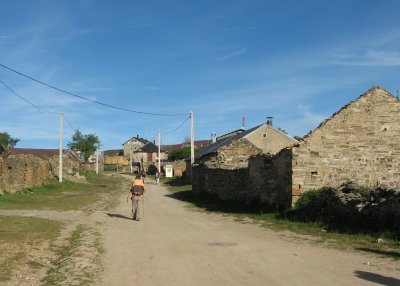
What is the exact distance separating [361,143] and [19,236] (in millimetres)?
12600

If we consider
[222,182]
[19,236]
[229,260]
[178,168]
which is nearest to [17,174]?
[222,182]

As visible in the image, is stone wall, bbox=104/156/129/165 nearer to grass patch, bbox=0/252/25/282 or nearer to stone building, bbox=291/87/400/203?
stone building, bbox=291/87/400/203

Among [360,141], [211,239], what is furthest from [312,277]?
[360,141]

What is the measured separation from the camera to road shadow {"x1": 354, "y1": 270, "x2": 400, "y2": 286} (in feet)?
24.5

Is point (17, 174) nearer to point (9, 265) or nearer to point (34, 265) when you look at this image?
point (34, 265)

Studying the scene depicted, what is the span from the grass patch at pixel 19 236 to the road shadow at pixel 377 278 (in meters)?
5.80

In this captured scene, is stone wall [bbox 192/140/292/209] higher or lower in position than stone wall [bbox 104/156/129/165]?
lower

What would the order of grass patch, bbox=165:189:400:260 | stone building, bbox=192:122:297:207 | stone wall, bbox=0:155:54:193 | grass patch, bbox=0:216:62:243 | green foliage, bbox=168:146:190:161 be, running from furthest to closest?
green foliage, bbox=168:146:190:161 < stone wall, bbox=0:155:54:193 < stone building, bbox=192:122:297:207 < grass patch, bbox=0:216:62:243 < grass patch, bbox=165:189:400:260

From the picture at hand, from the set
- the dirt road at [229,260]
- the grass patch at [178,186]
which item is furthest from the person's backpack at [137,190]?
the grass patch at [178,186]

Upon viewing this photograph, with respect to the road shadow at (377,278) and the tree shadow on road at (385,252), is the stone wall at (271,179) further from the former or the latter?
the road shadow at (377,278)

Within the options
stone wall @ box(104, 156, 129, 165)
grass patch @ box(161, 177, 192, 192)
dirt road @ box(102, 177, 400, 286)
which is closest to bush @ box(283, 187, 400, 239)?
dirt road @ box(102, 177, 400, 286)

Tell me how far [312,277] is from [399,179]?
11.8m

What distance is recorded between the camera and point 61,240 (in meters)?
12.3

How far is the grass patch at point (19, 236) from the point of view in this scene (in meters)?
8.69
